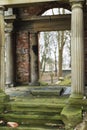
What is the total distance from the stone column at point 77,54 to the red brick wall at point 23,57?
21.1 ft

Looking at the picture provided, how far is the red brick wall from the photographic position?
47.2 feet

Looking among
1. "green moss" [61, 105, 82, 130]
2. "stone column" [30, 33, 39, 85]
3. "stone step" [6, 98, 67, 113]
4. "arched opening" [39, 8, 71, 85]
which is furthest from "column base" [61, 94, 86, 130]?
"arched opening" [39, 8, 71, 85]

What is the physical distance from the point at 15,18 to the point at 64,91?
14.9 feet

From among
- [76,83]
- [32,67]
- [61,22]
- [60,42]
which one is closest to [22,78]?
[32,67]

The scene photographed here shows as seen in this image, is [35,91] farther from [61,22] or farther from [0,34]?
[61,22]

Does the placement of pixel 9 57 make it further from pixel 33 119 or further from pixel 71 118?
pixel 71 118

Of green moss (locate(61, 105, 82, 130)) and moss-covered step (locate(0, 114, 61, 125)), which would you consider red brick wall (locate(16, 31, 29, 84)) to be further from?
green moss (locate(61, 105, 82, 130))

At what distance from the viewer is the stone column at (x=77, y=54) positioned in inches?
317

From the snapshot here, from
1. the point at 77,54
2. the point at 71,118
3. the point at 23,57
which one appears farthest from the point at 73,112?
the point at 23,57

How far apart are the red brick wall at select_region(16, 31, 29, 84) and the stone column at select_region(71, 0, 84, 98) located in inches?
253

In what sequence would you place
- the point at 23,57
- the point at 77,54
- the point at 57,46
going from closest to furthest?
the point at 77,54 → the point at 23,57 → the point at 57,46

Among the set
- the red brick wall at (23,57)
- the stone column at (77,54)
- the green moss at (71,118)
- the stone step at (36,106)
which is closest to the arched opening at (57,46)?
the red brick wall at (23,57)

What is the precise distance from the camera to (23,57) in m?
14.4

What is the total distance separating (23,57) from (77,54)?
21.7 ft
